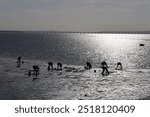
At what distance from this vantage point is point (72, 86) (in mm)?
51312

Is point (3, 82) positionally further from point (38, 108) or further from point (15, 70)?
point (38, 108)

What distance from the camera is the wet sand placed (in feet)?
145

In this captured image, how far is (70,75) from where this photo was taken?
62.4 meters

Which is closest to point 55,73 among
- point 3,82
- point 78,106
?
point 3,82

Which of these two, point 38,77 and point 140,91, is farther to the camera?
point 38,77

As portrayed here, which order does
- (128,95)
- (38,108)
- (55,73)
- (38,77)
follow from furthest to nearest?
(55,73) → (38,77) → (128,95) → (38,108)

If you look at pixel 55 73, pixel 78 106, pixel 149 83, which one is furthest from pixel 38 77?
pixel 78 106

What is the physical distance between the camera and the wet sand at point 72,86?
44.2m

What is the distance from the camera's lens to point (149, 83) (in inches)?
2169

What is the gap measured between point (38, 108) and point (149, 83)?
32.2m

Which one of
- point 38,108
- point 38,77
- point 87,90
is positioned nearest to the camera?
point 38,108

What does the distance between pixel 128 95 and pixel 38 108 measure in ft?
68.5

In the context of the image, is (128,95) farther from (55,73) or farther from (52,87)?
(55,73)

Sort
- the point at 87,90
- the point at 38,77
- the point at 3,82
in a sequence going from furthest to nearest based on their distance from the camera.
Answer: the point at 38,77 < the point at 3,82 < the point at 87,90
